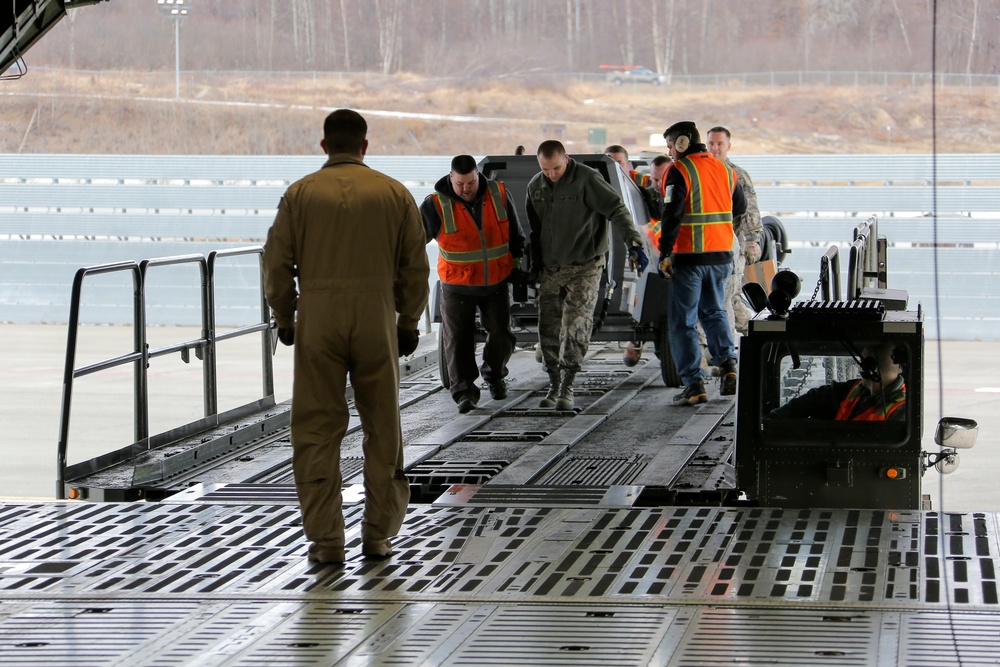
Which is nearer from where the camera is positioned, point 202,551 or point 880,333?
point 202,551

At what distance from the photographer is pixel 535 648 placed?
4242mm

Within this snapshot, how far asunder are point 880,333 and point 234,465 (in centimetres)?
331

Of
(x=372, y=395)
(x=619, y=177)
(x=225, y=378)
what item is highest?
(x=619, y=177)

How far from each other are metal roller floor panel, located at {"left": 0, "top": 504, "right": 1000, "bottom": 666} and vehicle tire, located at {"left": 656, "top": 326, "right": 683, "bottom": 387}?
3.53m

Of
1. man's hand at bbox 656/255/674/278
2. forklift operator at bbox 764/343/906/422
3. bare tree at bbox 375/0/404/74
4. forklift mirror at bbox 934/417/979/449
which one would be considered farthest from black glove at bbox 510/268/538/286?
bare tree at bbox 375/0/404/74

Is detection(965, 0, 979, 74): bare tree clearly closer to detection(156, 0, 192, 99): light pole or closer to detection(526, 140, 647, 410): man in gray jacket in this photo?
detection(156, 0, 192, 99): light pole

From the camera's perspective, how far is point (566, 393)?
8781 mm

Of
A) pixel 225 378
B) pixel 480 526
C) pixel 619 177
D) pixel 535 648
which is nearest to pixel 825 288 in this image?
pixel 619 177

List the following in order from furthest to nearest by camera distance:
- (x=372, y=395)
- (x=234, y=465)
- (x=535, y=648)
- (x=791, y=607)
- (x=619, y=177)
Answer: (x=619, y=177) → (x=234, y=465) → (x=372, y=395) → (x=791, y=607) → (x=535, y=648)

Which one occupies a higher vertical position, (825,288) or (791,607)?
(825,288)

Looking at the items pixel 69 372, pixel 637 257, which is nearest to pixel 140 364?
pixel 69 372

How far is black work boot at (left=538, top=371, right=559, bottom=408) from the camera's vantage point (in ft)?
29.1

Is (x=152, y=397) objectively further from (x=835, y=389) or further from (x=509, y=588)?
(x=509, y=588)

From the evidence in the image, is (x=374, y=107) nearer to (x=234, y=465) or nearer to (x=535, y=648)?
(x=234, y=465)
